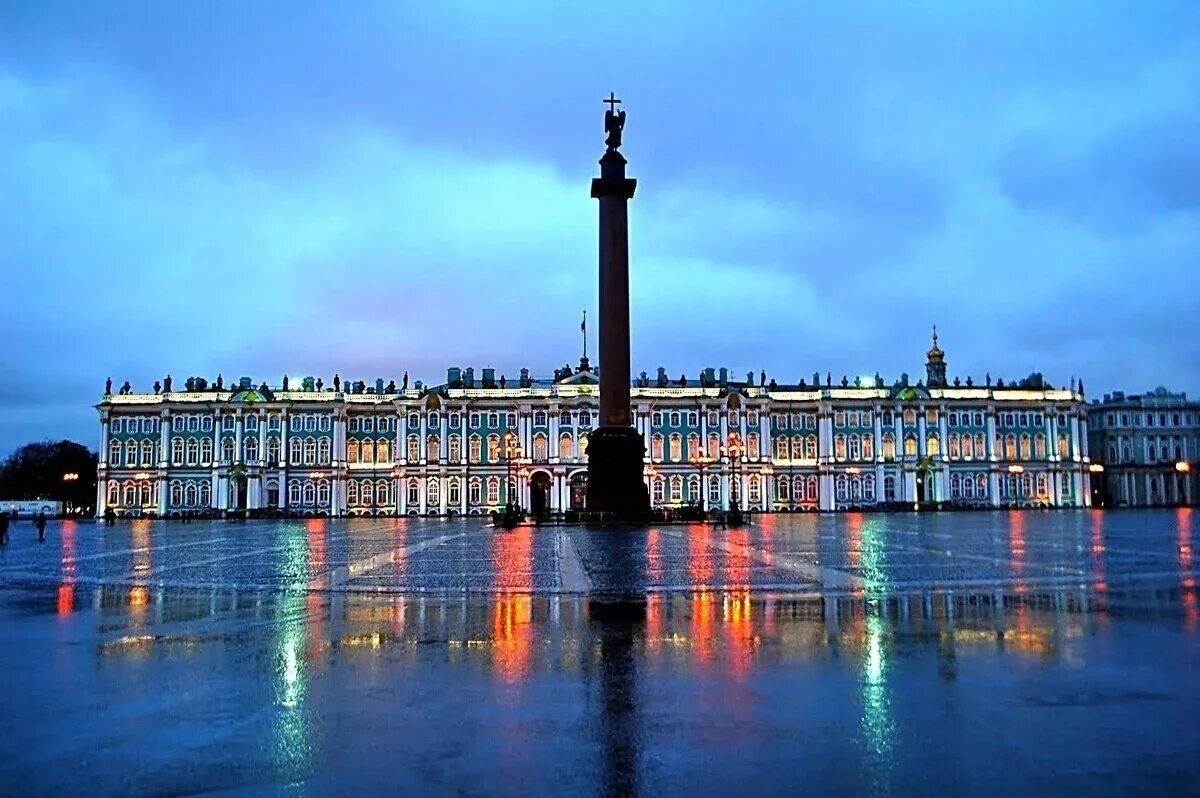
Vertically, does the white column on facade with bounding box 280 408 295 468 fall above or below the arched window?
above

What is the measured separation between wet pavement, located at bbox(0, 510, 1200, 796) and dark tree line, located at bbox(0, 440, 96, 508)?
124539 millimetres

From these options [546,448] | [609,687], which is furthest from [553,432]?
[609,687]

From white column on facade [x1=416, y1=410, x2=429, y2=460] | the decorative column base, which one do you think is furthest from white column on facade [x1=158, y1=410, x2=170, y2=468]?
the decorative column base

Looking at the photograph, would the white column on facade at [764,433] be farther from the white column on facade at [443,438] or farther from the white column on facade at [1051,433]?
the white column on facade at [443,438]

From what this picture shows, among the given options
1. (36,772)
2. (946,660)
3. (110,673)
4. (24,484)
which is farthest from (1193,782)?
(24,484)

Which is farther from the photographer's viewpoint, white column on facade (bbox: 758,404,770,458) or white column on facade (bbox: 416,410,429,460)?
white column on facade (bbox: 758,404,770,458)

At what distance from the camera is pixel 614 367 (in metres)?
43.2

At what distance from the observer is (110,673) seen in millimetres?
8961

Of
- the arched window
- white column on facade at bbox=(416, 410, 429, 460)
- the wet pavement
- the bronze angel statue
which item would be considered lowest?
the wet pavement

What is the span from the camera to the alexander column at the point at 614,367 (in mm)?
43156

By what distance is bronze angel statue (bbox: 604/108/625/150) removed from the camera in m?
45.0

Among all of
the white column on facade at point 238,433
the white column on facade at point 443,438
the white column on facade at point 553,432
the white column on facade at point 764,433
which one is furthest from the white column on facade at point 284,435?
the white column on facade at point 764,433

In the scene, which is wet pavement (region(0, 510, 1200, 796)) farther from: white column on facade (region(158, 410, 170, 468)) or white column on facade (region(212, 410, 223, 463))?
white column on facade (region(158, 410, 170, 468))

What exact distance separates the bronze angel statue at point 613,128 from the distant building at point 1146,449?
8909 centimetres
